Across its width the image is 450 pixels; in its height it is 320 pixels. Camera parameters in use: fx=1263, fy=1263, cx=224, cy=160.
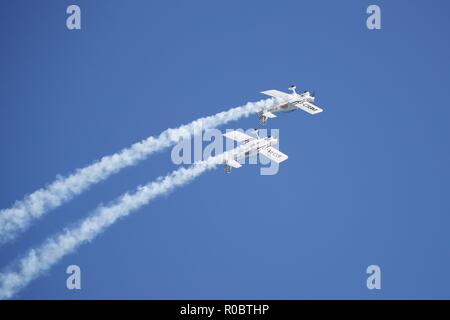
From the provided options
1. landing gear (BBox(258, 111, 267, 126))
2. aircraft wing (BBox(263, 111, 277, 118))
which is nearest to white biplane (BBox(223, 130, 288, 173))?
landing gear (BBox(258, 111, 267, 126))

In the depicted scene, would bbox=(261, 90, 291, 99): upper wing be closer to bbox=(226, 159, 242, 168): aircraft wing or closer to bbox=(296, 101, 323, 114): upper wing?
bbox=(296, 101, 323, 114): upper wing

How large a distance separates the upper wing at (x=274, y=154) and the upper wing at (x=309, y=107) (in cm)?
610

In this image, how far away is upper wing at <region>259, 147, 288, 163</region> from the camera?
127500 mm

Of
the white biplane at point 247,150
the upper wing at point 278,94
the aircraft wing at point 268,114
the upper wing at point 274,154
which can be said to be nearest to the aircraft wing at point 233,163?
the white biplane at point 247,150

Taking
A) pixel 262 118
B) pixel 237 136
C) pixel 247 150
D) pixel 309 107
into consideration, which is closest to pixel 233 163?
pixel 247 150

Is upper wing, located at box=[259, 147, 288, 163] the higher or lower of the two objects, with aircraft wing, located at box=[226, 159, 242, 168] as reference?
higher

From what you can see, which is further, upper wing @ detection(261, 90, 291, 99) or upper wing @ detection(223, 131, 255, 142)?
upper wing @ detection(261, 90, 291, 99)

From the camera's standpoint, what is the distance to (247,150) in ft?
422

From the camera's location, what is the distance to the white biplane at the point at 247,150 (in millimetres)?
127000

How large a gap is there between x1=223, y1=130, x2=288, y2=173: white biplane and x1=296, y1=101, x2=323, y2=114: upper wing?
17.8ft
